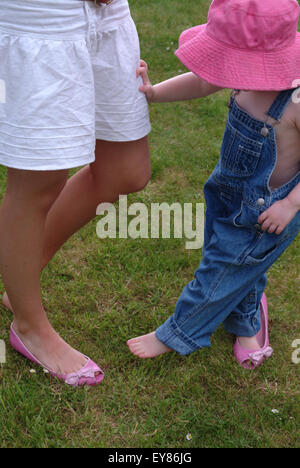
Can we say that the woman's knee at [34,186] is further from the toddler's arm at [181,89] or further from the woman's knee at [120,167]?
the toddler's arm at [181,89]

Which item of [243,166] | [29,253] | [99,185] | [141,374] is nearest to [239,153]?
[243,166]

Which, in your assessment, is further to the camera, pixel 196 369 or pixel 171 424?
pixel 196 369

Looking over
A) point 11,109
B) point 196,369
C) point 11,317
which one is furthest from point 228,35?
point 11,317

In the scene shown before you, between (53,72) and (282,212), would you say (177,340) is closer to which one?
(282,212)

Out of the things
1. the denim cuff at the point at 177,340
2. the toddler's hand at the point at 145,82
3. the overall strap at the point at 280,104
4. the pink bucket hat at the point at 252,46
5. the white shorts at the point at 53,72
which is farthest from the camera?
the denim cuff at the point at 177,340

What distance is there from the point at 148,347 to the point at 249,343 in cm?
35

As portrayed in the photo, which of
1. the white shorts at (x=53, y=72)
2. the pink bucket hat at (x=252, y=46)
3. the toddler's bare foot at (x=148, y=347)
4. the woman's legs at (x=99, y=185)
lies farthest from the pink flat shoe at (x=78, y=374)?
the pink bucket hat at (x=252, y=46)

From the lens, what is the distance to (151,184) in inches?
107

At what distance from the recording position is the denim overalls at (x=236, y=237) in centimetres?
146

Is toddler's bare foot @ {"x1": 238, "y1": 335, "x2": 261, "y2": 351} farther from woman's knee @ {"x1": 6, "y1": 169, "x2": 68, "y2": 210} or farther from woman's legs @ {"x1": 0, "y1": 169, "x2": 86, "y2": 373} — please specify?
woman's knee @ {"x1": 6, "y1": 169, "x2": 68, "y2": 210}

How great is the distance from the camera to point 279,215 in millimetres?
1469

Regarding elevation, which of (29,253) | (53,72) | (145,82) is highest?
(53,72)

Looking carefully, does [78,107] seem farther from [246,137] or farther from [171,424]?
[171,424]
